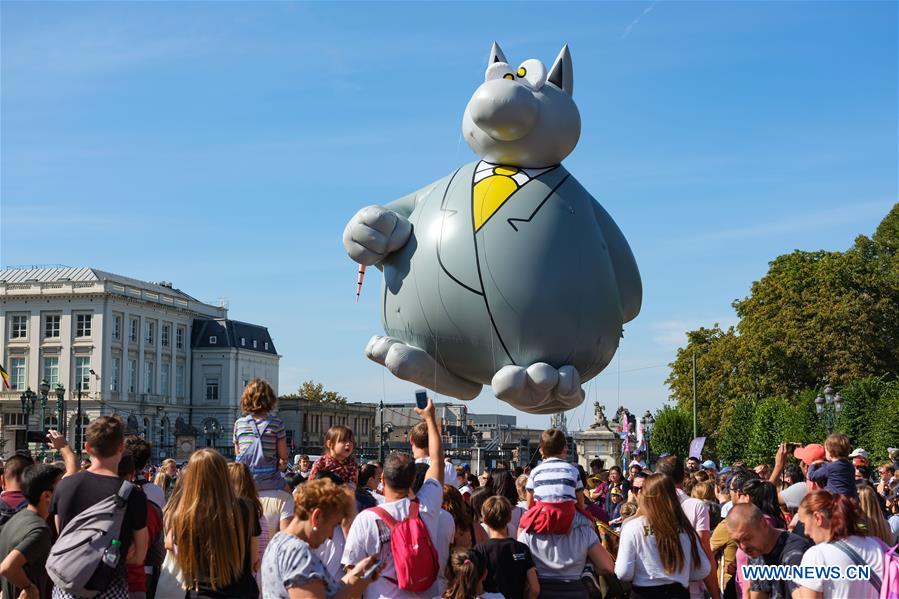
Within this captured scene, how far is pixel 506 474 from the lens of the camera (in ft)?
32.3

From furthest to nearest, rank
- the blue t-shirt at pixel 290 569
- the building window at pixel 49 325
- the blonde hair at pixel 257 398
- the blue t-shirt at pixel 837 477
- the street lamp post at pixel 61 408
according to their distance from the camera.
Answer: the building window at pixel 49 325 < the street lamp post at pixel 61 408 < the blue t-shirt at pixel 837 477 < the blonde hair at pixel 257 398 < the blue t-shirt at pixel 290 569

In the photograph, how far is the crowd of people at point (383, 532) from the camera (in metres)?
6.39

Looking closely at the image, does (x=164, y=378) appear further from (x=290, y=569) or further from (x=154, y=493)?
(x=290, y=569)

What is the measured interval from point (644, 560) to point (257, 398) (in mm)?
3189

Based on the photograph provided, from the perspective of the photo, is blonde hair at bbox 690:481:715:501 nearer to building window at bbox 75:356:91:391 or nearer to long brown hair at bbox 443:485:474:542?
long brown hair at bbox 443:485:474:542

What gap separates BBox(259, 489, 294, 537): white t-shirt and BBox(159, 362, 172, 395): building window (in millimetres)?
97095

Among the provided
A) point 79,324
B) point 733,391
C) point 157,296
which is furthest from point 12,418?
point 733,391

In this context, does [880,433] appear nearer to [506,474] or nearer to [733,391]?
[733,391]

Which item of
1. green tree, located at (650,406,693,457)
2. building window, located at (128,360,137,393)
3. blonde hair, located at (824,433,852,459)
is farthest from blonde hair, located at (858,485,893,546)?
building window, located at (128,360,137,393)

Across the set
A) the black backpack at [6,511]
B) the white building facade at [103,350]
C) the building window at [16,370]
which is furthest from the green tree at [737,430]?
the building window at [16,370]

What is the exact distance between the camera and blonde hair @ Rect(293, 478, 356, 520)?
629cm

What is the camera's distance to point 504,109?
15359 millimetres

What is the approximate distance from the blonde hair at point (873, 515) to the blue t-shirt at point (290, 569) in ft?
11.2

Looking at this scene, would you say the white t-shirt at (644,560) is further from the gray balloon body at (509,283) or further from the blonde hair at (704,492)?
the gray balloon body at (509,283)
